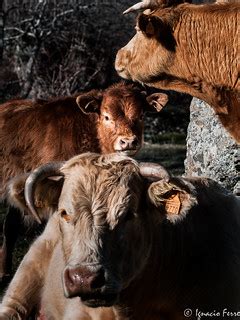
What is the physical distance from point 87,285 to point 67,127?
5300mm

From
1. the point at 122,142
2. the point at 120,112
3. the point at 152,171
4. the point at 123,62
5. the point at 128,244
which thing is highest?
the point at 152,171

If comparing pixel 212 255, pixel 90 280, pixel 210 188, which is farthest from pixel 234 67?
pixel 90 280

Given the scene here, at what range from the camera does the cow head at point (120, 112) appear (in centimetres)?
938

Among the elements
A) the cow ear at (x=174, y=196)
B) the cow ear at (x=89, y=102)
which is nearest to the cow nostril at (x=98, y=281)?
the cow ear at (x=174, y=196)

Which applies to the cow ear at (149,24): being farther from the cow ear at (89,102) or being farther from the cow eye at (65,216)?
the cow eye at (65,216)

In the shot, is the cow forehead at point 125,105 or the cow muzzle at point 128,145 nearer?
the cow muzzle at point 128,145

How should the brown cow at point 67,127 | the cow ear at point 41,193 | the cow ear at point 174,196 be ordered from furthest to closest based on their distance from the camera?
the brown cow at point 67,127
the cow ear at point 41,193
the cow ear at point 174,196

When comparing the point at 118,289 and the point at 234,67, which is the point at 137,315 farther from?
the point at 234,67

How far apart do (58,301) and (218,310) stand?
3.29 ft

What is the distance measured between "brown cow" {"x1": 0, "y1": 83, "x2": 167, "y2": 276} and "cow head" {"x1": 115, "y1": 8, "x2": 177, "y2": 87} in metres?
1.17

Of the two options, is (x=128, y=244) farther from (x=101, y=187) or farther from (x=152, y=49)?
(x=152, y=49)

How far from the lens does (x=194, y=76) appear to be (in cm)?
817

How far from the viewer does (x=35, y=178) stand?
5.25 m

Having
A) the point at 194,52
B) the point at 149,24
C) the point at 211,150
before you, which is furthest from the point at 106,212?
the point at 211,150
